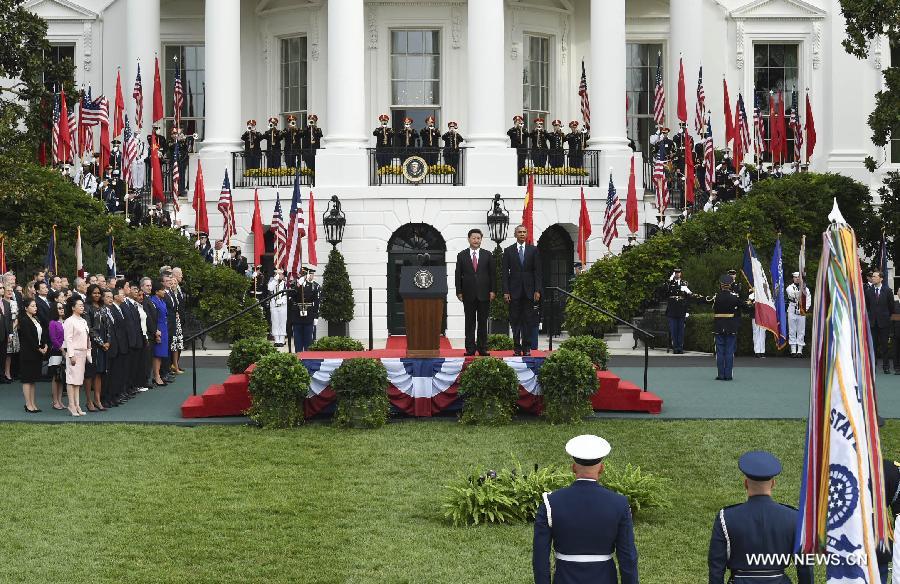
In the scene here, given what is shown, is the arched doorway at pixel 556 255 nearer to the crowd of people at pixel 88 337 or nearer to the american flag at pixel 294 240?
the american flag at pixel 294 240

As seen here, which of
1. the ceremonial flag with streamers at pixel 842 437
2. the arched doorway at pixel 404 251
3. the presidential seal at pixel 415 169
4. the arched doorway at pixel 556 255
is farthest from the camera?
the arched doorway at pixel 556 255

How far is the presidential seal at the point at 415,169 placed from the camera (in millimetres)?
38469

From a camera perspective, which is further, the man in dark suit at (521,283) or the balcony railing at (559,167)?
the balcony railing at (559,167)

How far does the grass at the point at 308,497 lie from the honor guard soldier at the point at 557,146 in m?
19.7

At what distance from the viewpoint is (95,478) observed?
659 inches

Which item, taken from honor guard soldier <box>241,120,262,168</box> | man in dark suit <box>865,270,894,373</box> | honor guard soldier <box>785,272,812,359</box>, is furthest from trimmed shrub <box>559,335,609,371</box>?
honor guard soldier <box>241,120,262,168</box>

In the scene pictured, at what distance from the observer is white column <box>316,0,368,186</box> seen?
127 ft

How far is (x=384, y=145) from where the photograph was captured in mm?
38969

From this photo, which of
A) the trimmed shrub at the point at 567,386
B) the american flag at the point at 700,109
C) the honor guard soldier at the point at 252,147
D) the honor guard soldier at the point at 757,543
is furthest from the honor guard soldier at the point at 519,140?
the honor guard soldier at the point at 757,543

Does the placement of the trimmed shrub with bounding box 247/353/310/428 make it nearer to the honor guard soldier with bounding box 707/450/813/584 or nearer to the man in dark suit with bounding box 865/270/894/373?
the honor guard soldier with bounding box 707/450/813/584

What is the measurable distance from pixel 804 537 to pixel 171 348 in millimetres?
19396

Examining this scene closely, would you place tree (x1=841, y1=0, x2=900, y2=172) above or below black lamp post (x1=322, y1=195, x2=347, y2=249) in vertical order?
above

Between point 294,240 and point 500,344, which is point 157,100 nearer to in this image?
point 294,240

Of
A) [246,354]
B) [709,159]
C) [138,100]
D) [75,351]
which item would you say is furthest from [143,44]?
[75,351]
